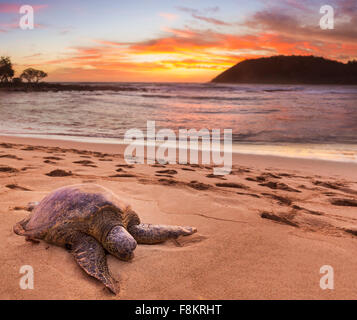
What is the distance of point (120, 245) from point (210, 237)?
1002 mm

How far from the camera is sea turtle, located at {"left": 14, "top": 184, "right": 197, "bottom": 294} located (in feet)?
7.87

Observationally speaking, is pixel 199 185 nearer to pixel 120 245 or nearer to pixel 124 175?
pixel 124 175

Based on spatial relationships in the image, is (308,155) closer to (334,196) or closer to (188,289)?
(334,196)

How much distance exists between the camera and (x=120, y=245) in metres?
2.40

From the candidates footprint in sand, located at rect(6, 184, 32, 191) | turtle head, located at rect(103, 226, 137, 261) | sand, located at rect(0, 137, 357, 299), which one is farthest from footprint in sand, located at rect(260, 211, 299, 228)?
footprint in sand, located at rect(6, 184, 32, 191)

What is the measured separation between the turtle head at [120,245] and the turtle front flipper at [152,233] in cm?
29

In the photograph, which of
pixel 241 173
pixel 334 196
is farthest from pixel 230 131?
pixel 334 196

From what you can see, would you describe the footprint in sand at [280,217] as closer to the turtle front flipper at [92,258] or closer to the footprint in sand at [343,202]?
the footprint in sand at [343,202]

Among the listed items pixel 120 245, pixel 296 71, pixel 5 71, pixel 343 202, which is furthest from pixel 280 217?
pixel 296 71

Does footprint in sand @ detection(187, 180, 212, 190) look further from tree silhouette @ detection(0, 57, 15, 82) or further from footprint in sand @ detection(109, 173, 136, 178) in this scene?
tree silhouette @ detection(0, 57, 15, 82)

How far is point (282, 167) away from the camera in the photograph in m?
6.80

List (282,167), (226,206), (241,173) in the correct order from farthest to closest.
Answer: (282,167), (241,173), (226,206)

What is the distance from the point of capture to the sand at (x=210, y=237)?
7.06ft
